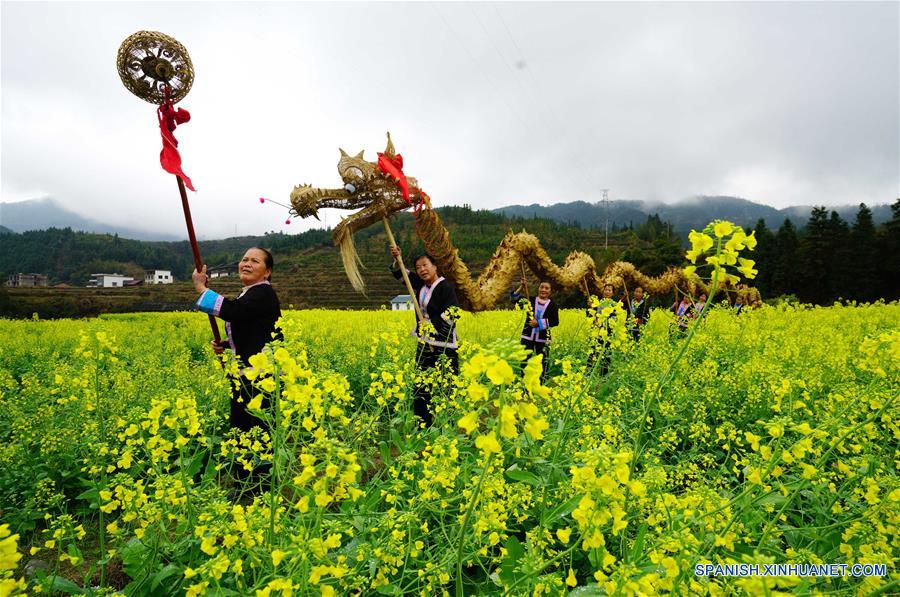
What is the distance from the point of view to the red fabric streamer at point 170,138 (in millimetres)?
3072

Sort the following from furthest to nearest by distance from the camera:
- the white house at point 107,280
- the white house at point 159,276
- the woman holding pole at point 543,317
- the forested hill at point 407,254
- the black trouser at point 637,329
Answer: the white house at point 159,276, the white house at point 107,280, the forested hill at point 407,254, the woman holding pole at point 543,317, the black trouser at point 637,329

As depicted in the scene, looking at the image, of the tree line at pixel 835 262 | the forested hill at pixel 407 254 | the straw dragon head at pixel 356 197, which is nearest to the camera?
the straw dragon head at pixel 356 197

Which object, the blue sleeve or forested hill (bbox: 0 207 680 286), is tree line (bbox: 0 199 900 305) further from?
the blue sleeve

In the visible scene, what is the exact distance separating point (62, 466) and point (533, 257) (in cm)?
598

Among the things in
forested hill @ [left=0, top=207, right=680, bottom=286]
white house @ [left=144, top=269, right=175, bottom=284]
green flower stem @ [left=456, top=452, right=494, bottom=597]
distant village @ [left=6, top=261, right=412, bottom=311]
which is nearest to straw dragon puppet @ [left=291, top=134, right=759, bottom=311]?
green flower stem @ [left=456, top=452, right=494, bottom=597]

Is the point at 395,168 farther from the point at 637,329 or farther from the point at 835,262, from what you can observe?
the point at 835,262

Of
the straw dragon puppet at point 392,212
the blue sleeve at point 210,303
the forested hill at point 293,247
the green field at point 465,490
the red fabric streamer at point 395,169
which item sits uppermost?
the forested hill at point 293,247

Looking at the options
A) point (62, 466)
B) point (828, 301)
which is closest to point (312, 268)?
point (828, 301)

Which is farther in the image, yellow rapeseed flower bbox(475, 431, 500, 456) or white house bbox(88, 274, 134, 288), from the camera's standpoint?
white house bbox(88, 274, 134, 288)

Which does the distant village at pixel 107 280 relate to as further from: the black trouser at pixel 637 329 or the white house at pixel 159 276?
the black trouser at pixel 637 329

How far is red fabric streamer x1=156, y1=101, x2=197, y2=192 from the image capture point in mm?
3072

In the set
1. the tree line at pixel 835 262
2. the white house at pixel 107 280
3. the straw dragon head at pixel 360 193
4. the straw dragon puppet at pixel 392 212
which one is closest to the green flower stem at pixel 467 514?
the straw dragon puppet at pixel 392 212

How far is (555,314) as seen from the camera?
6.63 metres

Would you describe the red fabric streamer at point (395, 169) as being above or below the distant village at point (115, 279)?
below
